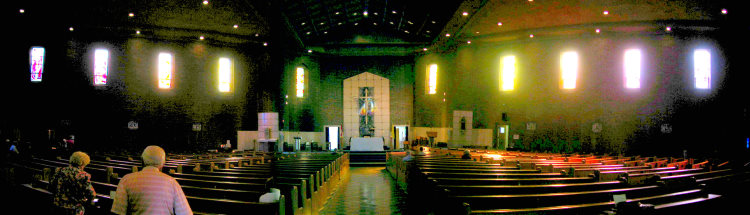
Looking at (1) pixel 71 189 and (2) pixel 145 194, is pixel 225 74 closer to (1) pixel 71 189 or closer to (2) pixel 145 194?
(1) pixel 71 189

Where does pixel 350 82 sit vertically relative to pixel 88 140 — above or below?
above

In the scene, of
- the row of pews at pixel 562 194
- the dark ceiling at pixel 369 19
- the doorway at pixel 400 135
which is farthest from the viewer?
the doorway at pixel 400 135

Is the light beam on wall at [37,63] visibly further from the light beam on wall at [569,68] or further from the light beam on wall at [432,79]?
the light beam on wall at [569,68]

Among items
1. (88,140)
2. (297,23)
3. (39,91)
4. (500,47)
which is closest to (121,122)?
(88,140)

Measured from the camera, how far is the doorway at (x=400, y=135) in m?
25.4

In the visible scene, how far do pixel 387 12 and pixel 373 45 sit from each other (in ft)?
15.1

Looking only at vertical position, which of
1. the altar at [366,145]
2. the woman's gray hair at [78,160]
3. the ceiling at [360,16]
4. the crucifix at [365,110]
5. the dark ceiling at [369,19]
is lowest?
the altar at [366,145]

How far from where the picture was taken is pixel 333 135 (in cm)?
2583

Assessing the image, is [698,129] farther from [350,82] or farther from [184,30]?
[184,30]

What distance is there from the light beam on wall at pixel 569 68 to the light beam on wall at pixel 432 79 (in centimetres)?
677

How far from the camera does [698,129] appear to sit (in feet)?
58.0

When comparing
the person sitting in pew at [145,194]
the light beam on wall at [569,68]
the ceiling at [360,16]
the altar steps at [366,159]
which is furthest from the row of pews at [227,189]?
the light beam on wall at [569,68]

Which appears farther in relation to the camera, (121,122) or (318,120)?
(318,120)

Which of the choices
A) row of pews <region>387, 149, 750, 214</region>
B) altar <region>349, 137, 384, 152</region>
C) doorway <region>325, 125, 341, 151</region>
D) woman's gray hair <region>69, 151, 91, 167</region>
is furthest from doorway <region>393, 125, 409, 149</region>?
woman's gray hair <region>69, 151, 91, 167</region>
